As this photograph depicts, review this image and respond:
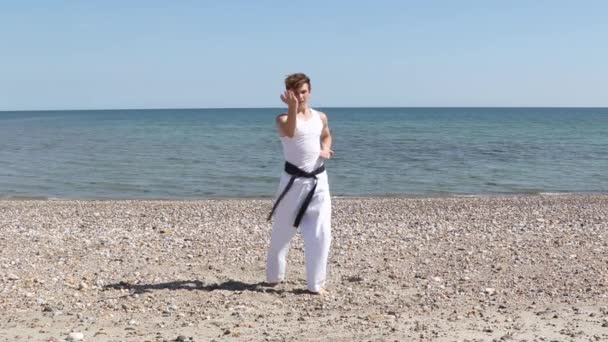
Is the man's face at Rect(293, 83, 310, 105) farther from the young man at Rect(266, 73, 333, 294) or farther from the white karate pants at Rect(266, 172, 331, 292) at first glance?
the white karate pants at Rect(266, 172, 331, 292)

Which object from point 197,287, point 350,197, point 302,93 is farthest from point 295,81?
point 350,197

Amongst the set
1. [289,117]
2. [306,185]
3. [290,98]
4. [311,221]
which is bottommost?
[311,221]

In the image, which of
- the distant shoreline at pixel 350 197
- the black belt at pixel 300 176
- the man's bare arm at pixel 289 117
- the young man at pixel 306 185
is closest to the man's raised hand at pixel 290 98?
the man's bare arm at pixel 289 117

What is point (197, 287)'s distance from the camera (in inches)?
313

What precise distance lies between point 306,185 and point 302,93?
0.89 meters

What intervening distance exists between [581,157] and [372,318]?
3248 centimetres

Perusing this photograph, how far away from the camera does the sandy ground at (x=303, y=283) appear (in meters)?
6.47

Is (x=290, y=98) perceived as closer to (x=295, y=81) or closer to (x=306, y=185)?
(x=295, y=81)

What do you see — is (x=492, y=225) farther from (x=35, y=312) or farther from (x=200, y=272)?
(x=35, y=312)

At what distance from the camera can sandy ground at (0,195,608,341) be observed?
21.2ft

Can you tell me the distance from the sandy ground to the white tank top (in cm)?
131

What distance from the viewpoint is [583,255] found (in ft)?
31.9

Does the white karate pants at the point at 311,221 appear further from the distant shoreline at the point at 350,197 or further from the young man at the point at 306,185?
the distant shoreline at the point at 350,197

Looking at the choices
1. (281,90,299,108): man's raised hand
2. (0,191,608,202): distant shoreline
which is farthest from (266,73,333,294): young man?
(0,191,608,202): distant shoreline
